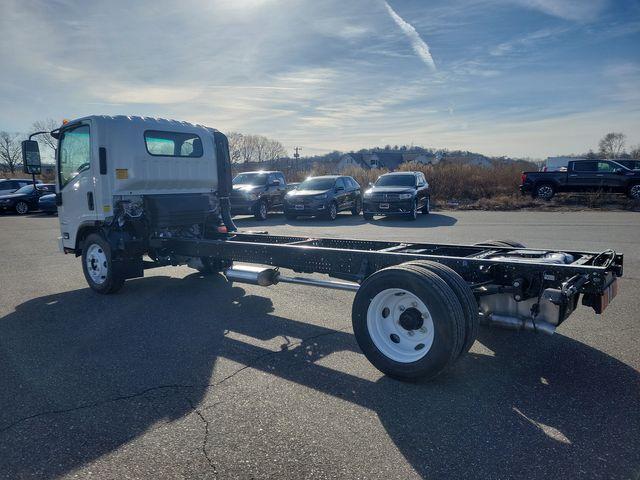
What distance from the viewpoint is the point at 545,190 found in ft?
73.5

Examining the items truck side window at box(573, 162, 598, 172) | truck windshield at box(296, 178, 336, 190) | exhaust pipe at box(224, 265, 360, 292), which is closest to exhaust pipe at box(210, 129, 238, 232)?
exhaust pipe at box(224, 265, 360, 292)

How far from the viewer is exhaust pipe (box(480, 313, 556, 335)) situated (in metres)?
3.60

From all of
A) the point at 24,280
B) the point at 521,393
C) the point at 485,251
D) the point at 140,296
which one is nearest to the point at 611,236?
the point at 485,251

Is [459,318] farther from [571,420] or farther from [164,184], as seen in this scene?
[164,184]

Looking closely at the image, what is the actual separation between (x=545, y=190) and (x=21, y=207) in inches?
1010

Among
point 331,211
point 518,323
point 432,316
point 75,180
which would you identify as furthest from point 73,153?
point 331,211

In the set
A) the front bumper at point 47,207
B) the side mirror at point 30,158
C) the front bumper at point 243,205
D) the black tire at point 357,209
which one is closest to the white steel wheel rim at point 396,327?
the side mirror at point 30,158

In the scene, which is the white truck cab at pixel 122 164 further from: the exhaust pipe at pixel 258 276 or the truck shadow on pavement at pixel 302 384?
the exhaust pipe at pixel 258 276

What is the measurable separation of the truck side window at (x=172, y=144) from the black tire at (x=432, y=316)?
4.41 meters

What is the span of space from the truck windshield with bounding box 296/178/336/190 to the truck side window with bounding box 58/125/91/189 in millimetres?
11344

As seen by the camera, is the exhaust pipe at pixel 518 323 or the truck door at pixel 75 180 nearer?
the exhaust pipe at pixel 518 323

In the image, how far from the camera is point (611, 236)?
1152 centimetres

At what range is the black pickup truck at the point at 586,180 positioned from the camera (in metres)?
20.9

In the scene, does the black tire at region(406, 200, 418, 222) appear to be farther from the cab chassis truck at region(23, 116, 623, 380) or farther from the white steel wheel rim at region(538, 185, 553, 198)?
the cab chassis truck at region(23, 116, 623, 380)
